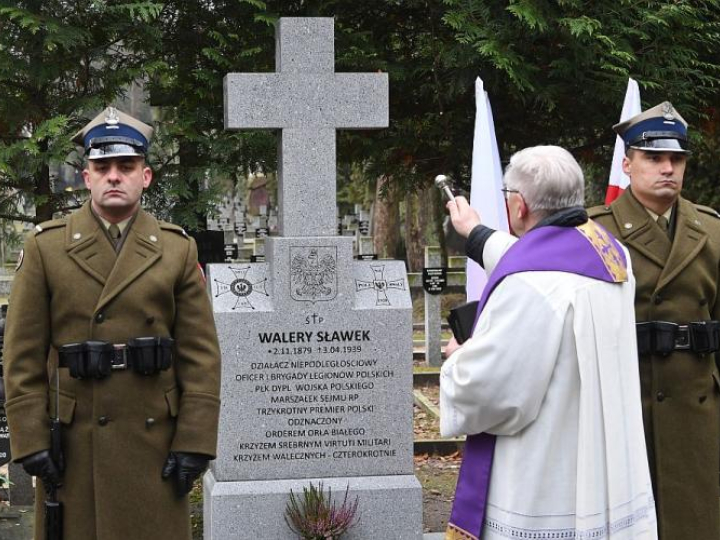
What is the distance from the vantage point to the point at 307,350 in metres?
6.75

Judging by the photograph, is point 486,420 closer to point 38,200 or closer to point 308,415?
point 308,415

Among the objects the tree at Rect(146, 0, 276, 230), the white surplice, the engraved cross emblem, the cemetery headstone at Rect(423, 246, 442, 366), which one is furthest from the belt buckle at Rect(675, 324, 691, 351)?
the cemetery headstone at Rect(423, 246, 442, 366)

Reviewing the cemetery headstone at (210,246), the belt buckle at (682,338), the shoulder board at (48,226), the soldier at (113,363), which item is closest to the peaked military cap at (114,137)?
the soldier at (113,363)

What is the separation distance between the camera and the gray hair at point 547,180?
12.8ft

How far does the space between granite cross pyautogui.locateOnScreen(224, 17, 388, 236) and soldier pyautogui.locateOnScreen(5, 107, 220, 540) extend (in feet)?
6.80

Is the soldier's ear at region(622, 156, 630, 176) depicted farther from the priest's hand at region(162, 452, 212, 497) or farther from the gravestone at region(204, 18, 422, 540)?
the priest's hand at region(162, 452, 212, 497)

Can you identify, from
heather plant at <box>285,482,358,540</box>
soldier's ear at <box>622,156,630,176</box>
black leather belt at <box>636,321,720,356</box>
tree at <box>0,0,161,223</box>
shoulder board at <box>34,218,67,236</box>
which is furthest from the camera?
tree at <box>0,0,161,223</box>

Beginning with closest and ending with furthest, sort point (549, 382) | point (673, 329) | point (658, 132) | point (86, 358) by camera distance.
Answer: point (549, 382) < point (86, 358) < point (673, 329) < point (658, 132)

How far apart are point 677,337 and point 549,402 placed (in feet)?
5.43

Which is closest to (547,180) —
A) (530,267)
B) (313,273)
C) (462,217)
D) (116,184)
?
(530,267)

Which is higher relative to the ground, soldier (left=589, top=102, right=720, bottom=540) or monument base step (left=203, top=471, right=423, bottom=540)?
soldier (left=589, top=102, right=720, bottom=540)

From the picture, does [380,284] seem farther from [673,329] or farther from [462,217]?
[462,217]

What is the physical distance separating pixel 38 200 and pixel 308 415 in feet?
9.50

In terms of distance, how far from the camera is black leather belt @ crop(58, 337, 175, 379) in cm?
461
